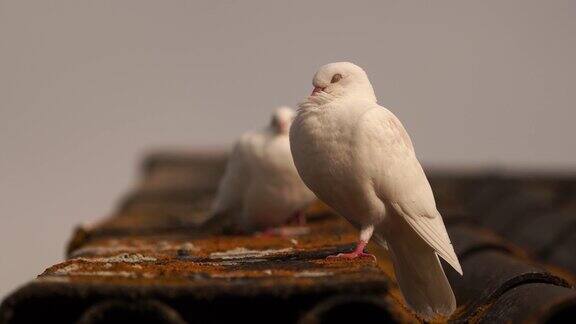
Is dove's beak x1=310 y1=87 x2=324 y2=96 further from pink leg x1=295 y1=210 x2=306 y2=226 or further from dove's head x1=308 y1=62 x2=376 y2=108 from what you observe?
pink leg x1=295 y1=210 x2=306 y2=226

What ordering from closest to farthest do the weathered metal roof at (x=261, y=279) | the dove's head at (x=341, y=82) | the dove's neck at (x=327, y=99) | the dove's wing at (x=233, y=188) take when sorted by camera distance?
the weathered metal roof at (x=261, y=279) < the dove's neck at (x=327, y=99) < the dove's head at (x=341, y=82) < the dove's wing at (x=233, y=188)

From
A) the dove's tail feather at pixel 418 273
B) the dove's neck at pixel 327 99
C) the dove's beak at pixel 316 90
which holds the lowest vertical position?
the dove's tail feather at pixel 418 273

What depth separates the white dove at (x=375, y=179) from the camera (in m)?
6.02

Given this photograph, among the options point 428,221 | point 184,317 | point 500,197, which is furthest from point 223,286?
point 500,197

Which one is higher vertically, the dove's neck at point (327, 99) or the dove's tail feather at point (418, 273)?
the dove's neck at point (327, 99)

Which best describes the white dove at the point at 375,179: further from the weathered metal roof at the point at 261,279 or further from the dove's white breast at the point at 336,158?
the weathered metal roof at the point at 261,279

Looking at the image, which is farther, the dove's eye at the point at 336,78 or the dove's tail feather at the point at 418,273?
the dove's eye at the point at 336,78

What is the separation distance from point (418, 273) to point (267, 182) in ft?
8.63

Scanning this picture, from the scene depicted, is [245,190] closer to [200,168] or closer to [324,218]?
[324,218]

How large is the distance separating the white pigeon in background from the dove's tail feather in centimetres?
228

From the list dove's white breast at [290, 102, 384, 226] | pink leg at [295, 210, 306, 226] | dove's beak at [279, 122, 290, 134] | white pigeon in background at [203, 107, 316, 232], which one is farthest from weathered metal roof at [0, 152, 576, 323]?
dove's beak at [279, 122, 290, 134]

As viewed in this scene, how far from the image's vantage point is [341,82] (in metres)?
6.43

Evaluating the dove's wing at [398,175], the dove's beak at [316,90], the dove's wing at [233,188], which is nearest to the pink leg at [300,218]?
the dove's wing at [233,188]

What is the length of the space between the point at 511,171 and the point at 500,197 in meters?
3.38
